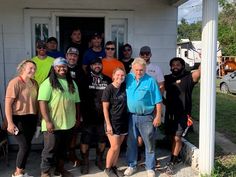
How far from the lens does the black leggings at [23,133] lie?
4.73 metres

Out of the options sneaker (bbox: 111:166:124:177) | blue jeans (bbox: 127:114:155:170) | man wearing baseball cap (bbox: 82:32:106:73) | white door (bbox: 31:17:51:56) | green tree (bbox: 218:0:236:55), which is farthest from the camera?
green tree (bbox: 218:0:236:55)

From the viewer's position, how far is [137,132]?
17.2ft

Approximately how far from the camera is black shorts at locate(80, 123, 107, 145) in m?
5.30

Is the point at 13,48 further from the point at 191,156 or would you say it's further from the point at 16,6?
the point at 191,156

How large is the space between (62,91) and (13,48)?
2401 millimetres

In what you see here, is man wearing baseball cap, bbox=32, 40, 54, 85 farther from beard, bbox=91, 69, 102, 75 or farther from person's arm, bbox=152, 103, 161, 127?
person's arm, bbox=152, 103, 161, 127

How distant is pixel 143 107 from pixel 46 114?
4.41ft

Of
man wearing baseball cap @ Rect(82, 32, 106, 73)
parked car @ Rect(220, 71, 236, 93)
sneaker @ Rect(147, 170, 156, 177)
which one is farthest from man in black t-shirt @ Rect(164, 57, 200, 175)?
parked car @ Rect(220, 71, 236, 93)

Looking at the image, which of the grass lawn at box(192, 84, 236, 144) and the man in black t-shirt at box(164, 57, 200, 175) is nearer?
the man in black t-shirt at box(164, 57, 200, 175)

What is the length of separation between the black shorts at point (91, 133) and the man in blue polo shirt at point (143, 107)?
430mm

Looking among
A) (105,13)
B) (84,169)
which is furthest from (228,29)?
(84,169)

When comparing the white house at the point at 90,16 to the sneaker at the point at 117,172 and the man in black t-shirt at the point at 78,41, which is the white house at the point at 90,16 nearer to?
the man in black t-shirt at the point at 78,41

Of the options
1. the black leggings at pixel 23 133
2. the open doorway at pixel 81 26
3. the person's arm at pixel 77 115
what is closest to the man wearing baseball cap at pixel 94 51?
the person's arm at pixel 77 115

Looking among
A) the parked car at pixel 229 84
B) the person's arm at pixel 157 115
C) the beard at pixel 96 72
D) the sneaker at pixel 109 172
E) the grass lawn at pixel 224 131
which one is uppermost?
the beard at pixel 96 72
